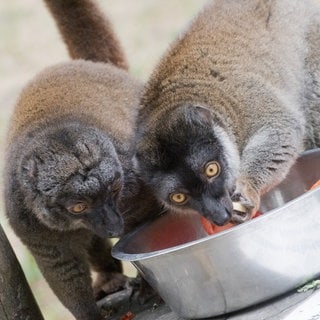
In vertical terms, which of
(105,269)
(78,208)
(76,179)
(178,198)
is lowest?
(105,269)

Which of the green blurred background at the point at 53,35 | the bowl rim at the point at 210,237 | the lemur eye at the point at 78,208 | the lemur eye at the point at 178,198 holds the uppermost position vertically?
the green blurred background at the point at 53,35

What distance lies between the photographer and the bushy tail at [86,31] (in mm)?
7363

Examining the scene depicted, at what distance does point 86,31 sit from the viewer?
24.2ft

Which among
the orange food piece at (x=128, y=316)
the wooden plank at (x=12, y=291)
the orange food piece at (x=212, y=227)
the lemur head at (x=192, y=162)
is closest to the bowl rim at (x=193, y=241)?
the lemur head at (x=192, y=162)

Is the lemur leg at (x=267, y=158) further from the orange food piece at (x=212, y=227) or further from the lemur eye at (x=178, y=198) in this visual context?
the lemur eye at (x=178, y=198)

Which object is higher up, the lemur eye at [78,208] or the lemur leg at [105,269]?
the lemur eye at [78,208]

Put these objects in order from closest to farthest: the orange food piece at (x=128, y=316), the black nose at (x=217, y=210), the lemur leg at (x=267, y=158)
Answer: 1. the black nose at (x=217, y=210)
2. the lemur leg at (x=267, y=158)
3. the orange food piece at (x=128, y=316)

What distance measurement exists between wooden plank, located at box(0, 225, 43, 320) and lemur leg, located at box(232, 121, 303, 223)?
5.64 feet

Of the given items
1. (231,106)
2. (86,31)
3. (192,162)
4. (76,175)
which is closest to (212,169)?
(192,162)

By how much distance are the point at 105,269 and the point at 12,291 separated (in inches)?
44.7

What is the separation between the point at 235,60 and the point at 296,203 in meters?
1.51

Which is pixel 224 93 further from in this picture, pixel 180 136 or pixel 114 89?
pixel 114 89

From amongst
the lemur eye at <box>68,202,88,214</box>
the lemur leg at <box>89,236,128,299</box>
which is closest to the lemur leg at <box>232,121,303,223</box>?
the lemur eye at <box>68,202,88,214</box>

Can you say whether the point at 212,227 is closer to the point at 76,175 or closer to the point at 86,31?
the point at 76,175
